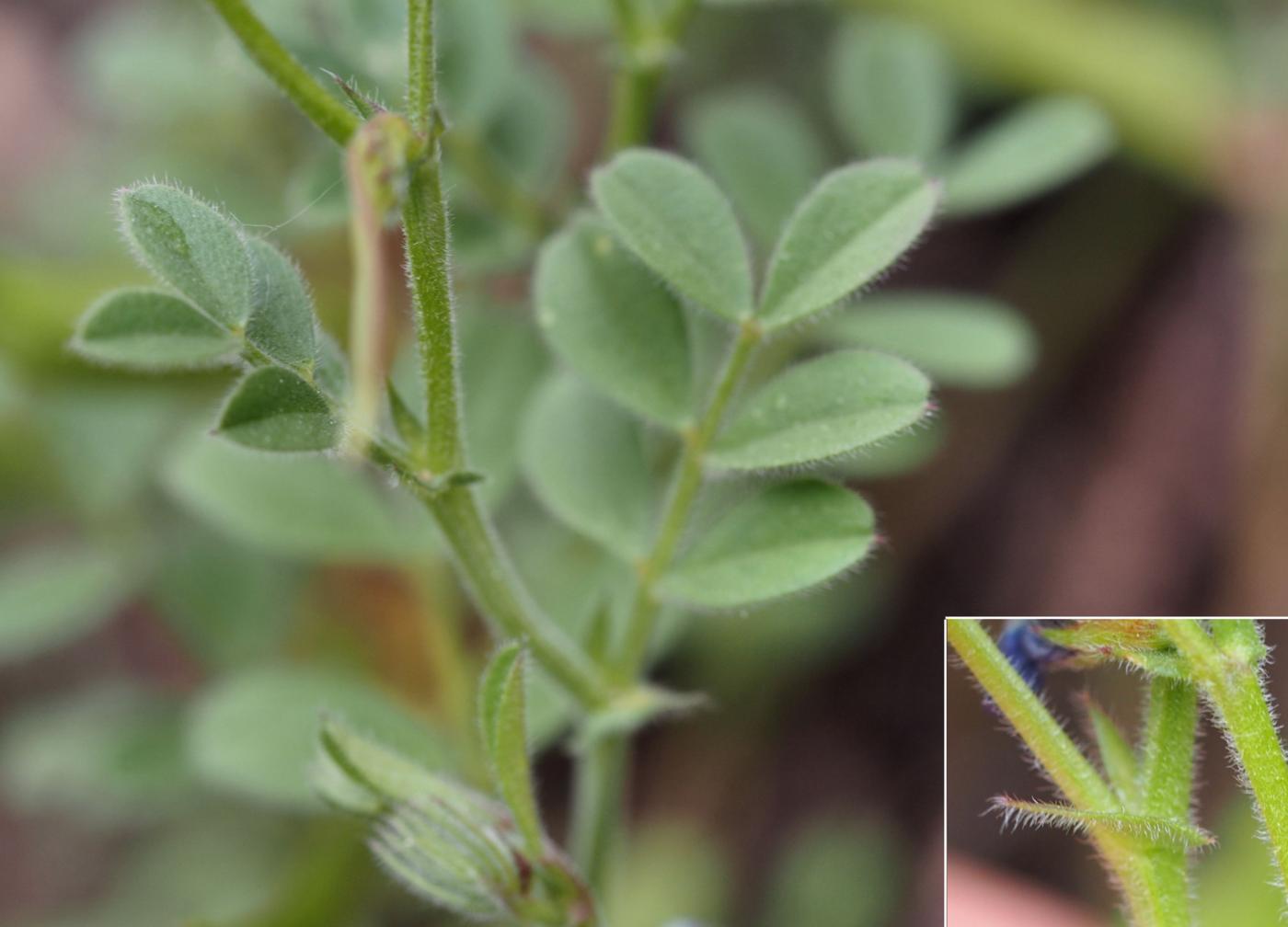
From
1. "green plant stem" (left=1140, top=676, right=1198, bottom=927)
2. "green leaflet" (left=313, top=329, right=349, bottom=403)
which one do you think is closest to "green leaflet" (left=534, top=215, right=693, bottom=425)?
"green leaflet" (left=313, top=329, right=349, bottom=403)

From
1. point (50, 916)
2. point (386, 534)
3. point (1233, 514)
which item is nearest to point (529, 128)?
point (386, 534)

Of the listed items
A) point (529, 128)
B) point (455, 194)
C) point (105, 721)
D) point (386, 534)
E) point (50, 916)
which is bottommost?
point (50, 916)

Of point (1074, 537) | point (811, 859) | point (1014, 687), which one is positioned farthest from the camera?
point (1074, 537)

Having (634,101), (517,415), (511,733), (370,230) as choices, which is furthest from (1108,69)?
(370,230)

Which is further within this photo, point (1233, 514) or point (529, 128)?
point (1233, 514)

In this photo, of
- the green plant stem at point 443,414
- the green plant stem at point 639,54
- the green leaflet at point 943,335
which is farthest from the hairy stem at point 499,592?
the green plant stem at point 639,54

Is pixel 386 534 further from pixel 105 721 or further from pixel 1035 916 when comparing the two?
pixel 1035 916

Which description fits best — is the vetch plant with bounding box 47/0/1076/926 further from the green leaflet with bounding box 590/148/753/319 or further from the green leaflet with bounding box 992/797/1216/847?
the green leaflet with bounding box 992/797/1216/847
